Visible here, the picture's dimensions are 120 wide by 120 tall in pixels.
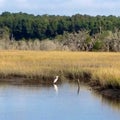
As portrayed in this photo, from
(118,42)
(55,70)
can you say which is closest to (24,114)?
(55,70)

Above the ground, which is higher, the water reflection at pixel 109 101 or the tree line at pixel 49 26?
the tree line at pixel 49 26

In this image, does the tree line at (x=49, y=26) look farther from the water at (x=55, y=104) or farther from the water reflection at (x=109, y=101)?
the water reflection at (x=109, y=101)

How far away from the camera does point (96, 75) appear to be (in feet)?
89.2

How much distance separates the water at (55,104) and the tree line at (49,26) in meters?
61.3

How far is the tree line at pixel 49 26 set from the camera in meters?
90.6

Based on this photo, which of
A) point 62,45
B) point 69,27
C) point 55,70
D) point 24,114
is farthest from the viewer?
point 69,27

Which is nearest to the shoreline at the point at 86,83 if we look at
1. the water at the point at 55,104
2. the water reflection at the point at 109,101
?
the water reflection at the point at 109,101

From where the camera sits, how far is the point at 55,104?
21.5 meters

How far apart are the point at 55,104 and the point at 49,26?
71831mm

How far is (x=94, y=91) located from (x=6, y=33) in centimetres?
6343

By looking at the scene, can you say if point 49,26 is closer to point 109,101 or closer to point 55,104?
point 109,101

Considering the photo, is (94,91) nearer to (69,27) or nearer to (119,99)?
(119,99)

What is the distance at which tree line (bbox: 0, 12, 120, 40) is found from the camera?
90.6m

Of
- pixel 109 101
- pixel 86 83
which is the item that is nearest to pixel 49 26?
pixel 86 83
